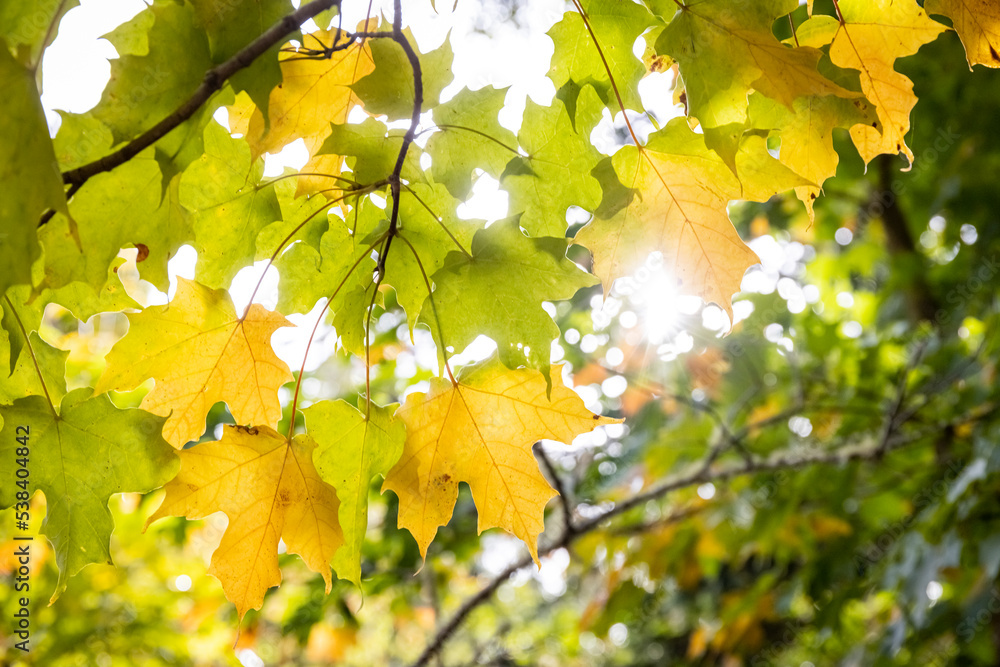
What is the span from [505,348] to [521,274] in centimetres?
11

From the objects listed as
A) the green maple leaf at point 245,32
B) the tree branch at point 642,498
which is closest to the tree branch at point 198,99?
the green maple leaf at point 245,32

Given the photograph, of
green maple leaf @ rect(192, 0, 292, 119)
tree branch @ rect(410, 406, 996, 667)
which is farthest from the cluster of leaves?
tree branch @ rect(410, 406, 996, 667)

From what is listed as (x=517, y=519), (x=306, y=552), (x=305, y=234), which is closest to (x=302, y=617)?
(x=306, y=552)

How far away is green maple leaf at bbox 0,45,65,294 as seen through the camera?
65 centimetres

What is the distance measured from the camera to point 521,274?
0.98 meters

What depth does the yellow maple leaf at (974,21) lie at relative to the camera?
0.95 metres

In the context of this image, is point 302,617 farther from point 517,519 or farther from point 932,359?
point 932,359

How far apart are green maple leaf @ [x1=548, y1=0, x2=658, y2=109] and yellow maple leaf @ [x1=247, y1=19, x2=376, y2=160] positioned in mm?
286

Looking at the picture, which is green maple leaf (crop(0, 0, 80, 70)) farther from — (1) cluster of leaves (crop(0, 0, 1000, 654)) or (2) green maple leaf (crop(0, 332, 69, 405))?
(2) green maple leaf (crop(0, 332, 69, 405))

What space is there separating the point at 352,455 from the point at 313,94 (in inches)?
22.3

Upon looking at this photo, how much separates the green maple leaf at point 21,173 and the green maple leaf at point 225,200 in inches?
14.1

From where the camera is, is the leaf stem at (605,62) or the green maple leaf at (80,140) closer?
the green maple leaf at (80,140)

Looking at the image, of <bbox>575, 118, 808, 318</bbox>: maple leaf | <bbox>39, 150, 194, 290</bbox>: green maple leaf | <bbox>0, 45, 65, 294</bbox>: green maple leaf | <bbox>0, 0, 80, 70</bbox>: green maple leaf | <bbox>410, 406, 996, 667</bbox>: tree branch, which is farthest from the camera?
<bbox>410, 406, 996, 667</bbox>: tree branch

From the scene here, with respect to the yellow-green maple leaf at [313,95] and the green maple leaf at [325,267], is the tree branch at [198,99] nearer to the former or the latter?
the yellow-green maple leaf at [313,95]
